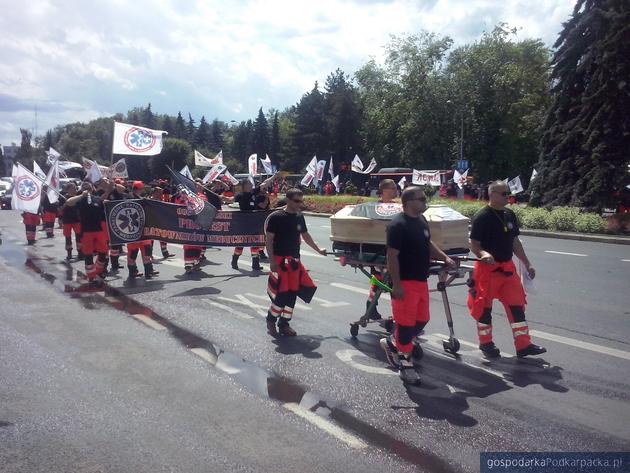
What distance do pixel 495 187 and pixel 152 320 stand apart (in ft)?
15.2

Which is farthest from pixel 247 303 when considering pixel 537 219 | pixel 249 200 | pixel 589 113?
pixel 589 113

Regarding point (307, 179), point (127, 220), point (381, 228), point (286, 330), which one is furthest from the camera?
point (307, 179)

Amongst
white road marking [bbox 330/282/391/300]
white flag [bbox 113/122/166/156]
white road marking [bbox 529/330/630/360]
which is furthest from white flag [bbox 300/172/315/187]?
white road marking [bbox 529/330/630/360]

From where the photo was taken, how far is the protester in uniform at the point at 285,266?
7.35 metres

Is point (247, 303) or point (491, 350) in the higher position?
point (491, 350)

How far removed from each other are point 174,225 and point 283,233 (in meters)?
5.23

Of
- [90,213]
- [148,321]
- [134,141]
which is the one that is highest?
[134,141]

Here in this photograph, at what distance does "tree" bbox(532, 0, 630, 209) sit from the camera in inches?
876

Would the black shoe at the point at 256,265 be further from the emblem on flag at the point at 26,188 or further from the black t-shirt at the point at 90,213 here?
the emblem on flag at the point at 26,188

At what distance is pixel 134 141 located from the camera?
13.0 m

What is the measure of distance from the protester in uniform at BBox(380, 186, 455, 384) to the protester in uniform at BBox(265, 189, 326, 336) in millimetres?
1960

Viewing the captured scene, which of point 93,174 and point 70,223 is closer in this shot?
point 70,223

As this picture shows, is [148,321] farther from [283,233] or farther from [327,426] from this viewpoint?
[327,426]

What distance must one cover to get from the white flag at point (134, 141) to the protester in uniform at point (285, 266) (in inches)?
244
